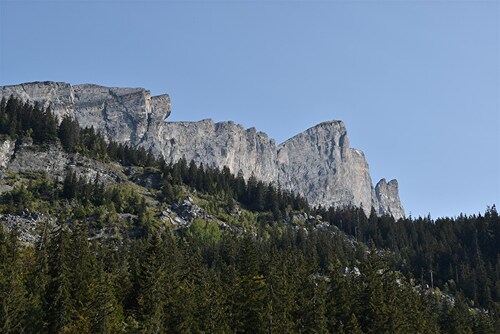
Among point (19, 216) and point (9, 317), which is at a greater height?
point (19, 216)

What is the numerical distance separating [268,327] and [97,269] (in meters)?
31.6

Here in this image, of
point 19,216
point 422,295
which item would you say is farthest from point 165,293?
point 19,216

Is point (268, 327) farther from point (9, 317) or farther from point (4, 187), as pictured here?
point (4, 187)

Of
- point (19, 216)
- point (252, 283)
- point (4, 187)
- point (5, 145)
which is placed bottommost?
point (252, 283)

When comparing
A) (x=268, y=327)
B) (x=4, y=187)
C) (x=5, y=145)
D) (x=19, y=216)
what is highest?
(x=5, y=145)

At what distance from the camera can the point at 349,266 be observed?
16562 cm

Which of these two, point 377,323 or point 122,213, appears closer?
point 377,323

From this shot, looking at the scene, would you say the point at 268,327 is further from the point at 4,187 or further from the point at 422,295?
the point at 4,187

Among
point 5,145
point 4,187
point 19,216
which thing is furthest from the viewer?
point 5,145

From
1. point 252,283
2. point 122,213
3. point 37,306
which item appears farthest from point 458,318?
point 122,213

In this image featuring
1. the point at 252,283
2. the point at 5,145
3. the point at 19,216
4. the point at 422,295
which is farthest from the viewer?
the point at 5,145

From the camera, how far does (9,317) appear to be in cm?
7206

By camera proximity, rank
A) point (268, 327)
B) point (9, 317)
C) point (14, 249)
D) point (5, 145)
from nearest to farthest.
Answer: point (9, 317) → point (268, 327) → point (14, 249) → point (5, 145)

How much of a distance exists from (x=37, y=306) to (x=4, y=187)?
105 meters
